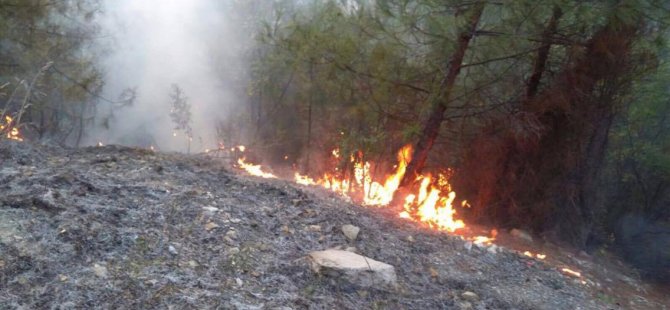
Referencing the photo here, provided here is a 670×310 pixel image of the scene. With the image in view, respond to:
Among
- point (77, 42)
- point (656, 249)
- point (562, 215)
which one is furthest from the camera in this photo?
point (77, 42)

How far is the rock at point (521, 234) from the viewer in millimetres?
7258

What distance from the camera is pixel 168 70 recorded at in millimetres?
11328

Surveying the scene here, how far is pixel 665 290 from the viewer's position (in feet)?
23.3

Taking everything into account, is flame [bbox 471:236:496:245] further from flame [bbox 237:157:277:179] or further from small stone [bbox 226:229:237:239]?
flame [bbox 237:157:277:179]

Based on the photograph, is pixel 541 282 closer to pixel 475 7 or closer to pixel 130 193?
pixel 475 7

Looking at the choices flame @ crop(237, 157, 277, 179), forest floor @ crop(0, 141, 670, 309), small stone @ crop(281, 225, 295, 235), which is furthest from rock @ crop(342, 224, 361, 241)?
flame @ crop(237, 157, 277, 179)

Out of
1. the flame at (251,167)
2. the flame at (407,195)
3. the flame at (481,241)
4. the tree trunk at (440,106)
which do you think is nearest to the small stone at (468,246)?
the flame at (481,241)

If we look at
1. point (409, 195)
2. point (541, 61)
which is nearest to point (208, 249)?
A: point (409, 195)

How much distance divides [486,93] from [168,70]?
688 cm

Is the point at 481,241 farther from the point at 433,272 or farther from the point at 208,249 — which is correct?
the point at 208,249

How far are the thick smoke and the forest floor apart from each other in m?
5.60

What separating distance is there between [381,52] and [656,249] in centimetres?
506

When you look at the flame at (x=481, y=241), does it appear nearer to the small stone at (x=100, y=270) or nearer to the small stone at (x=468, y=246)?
the small stone at (x=468, y=246)

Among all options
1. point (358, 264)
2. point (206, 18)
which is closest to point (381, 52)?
point (358, 264)
